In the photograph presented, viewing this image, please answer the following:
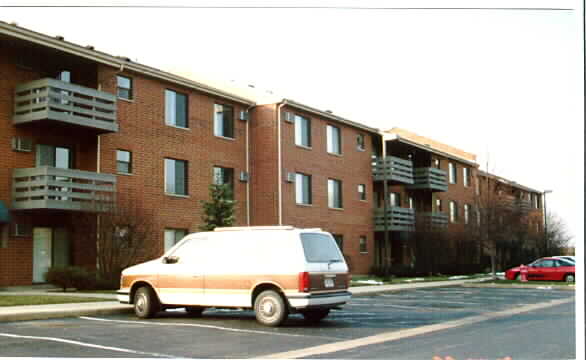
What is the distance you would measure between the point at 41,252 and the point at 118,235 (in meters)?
2.45

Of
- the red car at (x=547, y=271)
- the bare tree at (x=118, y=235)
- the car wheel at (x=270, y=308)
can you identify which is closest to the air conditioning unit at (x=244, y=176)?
the bare tree at (x=118, y=235)

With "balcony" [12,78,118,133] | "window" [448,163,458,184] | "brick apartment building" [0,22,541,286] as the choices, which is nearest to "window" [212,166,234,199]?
"brick apartment building" [0,22,541,286]

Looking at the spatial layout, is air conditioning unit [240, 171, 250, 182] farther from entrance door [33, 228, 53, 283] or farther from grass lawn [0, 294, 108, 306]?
grass lawn [0, 294, 108, 306]

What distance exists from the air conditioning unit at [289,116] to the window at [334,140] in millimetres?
3386

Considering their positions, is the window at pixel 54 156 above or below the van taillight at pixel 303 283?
above

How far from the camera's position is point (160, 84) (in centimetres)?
2603

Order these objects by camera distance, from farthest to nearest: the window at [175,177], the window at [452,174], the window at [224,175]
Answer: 1. the window at [452,174]
2. the window at [224,175]
3. the window at [175,177]

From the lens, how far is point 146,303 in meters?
13.8

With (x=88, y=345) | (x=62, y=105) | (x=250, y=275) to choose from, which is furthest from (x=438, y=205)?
(x=88, y=345)

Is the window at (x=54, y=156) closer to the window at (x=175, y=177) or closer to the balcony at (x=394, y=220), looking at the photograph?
the window at (x=175, y=177)

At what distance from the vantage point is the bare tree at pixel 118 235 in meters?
→ 21.4

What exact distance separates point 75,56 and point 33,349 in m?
14.7

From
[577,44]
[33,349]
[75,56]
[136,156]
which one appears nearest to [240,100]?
[136,156]

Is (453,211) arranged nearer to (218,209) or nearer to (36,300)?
(218,209)
